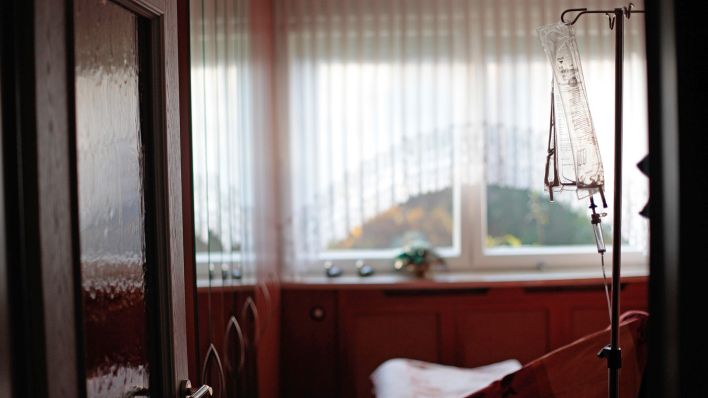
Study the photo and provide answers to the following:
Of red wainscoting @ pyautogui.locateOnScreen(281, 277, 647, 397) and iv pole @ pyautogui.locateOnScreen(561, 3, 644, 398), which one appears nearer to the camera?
iv pole @ pyautogui.locateOnScreen(561, 3, 644, 398)

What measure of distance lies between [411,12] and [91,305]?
259 centimetres

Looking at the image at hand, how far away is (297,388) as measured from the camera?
10.9 feet

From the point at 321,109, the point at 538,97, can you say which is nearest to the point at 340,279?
the point at 321,109

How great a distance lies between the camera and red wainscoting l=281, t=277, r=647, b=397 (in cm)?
330

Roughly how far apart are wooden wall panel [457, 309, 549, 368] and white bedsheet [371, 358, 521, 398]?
19.7 inches

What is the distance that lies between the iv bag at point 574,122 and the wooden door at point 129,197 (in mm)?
886

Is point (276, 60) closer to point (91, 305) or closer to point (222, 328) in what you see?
point (222, 328)

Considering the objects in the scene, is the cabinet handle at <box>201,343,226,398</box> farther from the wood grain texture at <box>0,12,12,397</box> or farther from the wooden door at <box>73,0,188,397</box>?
the wood grain texture at <box>0,12,12,397</box>

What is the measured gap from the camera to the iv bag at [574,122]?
166cm

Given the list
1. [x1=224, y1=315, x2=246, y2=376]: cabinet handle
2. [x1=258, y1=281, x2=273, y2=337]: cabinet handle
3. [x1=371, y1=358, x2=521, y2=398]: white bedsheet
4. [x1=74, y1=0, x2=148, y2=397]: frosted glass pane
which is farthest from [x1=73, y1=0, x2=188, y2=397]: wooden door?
[x1=258, y1=281, x2=273, y2=337]: cabinet handle

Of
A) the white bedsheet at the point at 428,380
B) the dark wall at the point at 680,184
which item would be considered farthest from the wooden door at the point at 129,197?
the white bedsheet at the point at 428,380

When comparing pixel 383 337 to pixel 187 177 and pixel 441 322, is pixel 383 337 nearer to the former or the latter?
pixel 441 322

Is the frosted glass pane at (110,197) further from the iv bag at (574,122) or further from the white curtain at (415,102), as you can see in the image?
the white curtain at (415,102)

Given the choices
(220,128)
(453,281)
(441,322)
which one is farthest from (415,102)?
(220,128)
